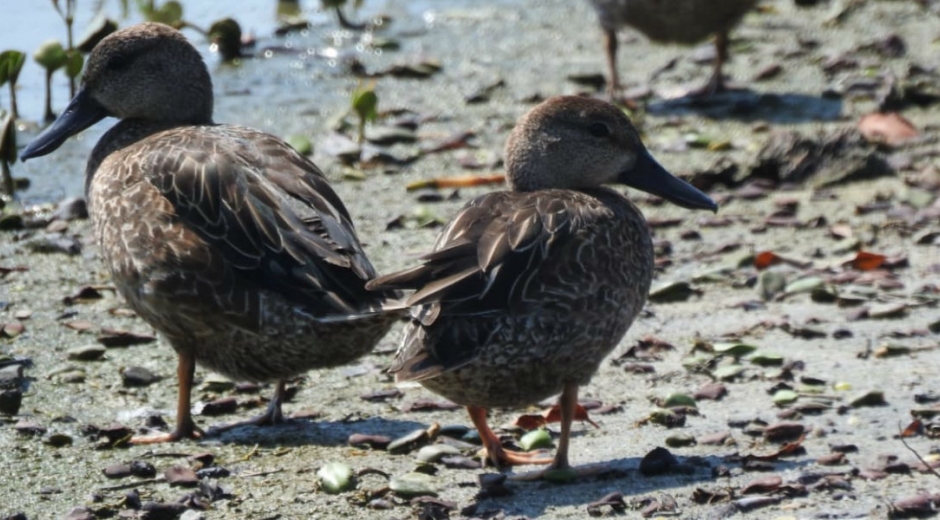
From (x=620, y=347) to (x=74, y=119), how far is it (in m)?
2.62

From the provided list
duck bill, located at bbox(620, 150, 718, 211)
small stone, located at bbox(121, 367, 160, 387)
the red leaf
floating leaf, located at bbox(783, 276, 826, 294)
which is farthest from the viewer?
the red leaf

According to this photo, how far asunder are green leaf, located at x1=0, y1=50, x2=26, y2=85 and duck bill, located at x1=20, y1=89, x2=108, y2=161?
153cm

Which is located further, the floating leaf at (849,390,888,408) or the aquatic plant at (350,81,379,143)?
the aquatic plant at (350,81,379,143)

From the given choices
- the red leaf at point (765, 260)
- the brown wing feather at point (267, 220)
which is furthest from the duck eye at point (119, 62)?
the red leaf at point (765, 260)

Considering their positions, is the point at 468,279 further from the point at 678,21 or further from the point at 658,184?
the point at 678,21

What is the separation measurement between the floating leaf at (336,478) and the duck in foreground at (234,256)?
0.51m

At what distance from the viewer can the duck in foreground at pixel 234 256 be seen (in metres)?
5.55

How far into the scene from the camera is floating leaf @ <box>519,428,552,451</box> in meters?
5.67

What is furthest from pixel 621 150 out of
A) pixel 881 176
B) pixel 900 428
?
pixel 881 176

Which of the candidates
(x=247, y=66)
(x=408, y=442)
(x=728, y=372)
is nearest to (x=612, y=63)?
(x=247, y=66)

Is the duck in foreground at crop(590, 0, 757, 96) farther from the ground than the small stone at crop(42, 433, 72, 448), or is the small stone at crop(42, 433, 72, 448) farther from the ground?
the duck in foreground at crop(590, 0, 757, 96)

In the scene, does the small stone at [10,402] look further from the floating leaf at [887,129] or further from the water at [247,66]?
the floating leaf at [887,129]

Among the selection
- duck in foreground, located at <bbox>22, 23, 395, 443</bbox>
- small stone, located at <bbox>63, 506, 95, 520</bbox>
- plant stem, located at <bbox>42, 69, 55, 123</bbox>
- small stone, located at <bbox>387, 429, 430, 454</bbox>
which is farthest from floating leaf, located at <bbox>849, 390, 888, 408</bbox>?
plant stem, located at <bbox>42, 69, 55, 123</bbox>

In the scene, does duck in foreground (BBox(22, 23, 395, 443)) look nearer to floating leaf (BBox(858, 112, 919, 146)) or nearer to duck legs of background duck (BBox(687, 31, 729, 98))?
floating leaf (BBox(858, 112, 919, 146))
